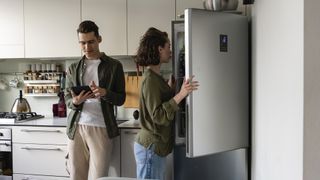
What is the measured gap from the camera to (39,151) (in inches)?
104

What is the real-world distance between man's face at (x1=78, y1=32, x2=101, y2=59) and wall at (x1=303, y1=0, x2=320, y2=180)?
1.58 metres

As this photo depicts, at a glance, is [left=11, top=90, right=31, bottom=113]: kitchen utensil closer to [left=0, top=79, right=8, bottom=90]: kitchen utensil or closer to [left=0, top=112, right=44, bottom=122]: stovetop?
[left=0, top=112, right=44, bottom=122]: stovetop

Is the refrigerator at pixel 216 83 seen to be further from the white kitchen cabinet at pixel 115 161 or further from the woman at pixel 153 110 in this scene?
the white kitchen cabinet at pixel 115 161

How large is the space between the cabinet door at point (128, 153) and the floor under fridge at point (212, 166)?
1.14ft

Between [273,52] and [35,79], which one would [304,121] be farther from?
[35,79]

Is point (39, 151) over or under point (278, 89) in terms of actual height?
under

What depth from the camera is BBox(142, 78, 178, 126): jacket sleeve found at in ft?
5.66

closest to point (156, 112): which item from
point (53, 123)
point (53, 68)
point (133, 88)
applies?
point (133, 88)

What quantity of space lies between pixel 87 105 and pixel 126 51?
69cm

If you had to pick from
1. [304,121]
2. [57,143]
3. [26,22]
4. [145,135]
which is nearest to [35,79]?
[26,22]

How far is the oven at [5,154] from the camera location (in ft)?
8.78

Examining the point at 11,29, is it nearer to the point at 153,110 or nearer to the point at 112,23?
the point at 112,23

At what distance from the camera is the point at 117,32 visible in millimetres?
2746

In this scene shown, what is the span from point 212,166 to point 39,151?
1350 mm
